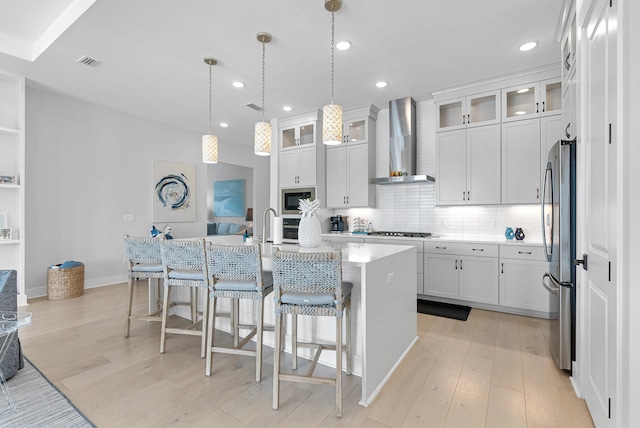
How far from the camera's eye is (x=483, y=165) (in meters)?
4.00

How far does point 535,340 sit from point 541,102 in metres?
2.68

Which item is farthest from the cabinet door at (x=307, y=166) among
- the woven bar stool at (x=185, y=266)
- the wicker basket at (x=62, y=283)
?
the wicker basket at (x=62, y=283)

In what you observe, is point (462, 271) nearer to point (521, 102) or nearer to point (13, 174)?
point (521, 102)

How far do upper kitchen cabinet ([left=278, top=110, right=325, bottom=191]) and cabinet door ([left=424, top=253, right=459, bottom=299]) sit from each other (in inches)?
80.2

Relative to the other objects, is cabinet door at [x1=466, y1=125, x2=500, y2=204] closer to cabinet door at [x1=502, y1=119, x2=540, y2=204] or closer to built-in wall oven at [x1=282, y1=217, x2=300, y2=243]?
cabinet door at [x1=502, y1=119, x2=540, y2=204]

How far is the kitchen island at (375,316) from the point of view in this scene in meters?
1.92

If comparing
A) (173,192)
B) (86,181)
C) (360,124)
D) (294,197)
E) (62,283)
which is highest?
(360,124)

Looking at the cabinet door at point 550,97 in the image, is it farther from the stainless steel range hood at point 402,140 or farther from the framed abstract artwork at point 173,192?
→ the framed abstract artwork at point 173,192

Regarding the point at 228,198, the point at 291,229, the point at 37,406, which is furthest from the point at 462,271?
the point at 228,198

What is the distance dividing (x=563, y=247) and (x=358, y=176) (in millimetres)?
3061

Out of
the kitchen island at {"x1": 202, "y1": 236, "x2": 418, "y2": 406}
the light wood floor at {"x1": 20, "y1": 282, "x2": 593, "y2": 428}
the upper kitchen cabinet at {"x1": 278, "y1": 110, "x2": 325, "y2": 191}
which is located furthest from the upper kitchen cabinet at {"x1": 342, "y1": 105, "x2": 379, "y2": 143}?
the light wood floor at {"x1": 20, "y1": 282, "x2": 593, "y2": 428}

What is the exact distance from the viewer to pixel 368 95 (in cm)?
441

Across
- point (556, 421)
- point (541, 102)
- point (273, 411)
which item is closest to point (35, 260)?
point (273, 411)

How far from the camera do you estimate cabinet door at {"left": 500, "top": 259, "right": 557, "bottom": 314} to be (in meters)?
3.42
